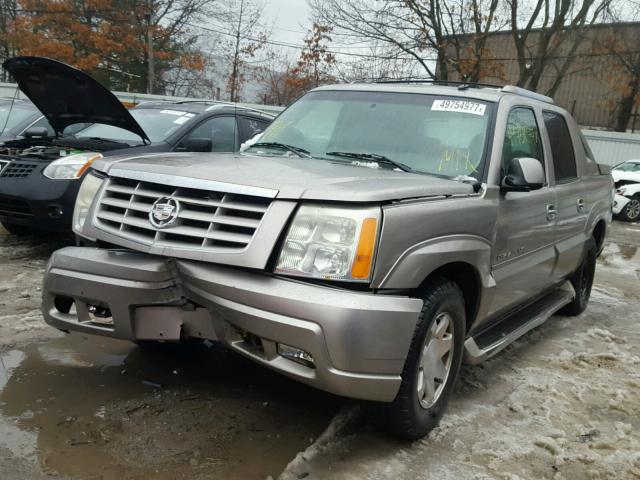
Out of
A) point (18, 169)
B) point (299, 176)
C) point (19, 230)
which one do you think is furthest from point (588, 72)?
point (299, 176)

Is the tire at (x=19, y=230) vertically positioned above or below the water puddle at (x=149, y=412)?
below

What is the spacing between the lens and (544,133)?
4.34 metres

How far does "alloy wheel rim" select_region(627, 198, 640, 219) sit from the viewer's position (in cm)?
1507

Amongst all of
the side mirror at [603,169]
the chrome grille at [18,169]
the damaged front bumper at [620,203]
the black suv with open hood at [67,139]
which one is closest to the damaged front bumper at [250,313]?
the black suv with open hood at [67,139]

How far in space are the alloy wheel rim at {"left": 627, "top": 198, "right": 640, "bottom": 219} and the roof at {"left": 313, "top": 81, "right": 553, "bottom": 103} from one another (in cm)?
1235

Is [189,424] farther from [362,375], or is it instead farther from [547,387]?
[547,387]

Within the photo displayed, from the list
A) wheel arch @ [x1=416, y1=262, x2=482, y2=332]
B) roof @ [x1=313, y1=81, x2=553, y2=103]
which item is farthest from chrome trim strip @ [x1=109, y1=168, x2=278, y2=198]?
roof @ [x1=313, y1=81, x2=553, y2=103]

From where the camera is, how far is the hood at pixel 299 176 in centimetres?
259

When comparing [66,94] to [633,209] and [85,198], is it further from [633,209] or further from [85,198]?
[633,209]

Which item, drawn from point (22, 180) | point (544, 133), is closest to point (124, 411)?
point (544, 133)

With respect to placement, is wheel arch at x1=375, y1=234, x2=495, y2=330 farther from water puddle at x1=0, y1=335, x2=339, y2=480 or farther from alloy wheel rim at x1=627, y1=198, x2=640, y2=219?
alloy wheel rim at x1=627, y1=198, x2=640, y2=219

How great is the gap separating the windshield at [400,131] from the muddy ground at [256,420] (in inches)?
55.8

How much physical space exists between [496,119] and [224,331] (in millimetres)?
2103

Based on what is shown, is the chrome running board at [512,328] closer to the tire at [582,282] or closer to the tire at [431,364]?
the tire at [431,364]
